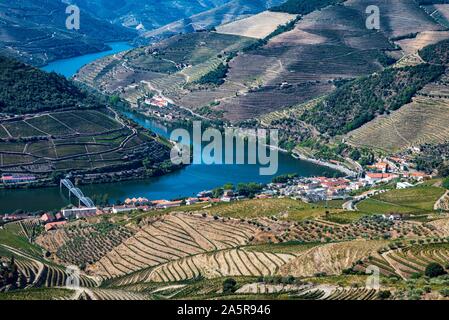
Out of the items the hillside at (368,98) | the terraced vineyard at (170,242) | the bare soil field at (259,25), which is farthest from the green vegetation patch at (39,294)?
the bare soil field at (259,25)

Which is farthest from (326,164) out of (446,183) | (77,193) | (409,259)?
(409,259)

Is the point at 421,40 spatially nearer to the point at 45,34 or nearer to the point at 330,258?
the point at 45,34

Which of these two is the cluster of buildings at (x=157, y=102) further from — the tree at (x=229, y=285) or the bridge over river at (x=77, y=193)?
the tree at (x=229, y=285)

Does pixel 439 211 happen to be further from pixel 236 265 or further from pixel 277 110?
pixel 277 110

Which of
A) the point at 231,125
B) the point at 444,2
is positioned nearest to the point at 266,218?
the point at 231,125

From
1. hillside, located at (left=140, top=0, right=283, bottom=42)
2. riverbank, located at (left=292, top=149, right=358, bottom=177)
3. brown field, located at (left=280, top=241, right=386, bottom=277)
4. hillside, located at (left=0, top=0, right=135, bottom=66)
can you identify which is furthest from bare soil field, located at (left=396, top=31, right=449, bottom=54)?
brown field, located at (left=280, top=241, right=386, bottom=277)
